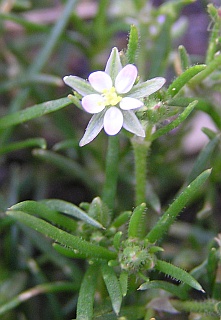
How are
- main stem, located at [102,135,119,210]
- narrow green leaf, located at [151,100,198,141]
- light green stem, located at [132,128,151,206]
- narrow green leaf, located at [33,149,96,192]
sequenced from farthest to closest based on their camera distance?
narrow green leaf, located at [33,149,96,192], main stem, located at [102,135,119,210], light green stem, located at [132,128,151,206], narrow green leaf, located at [151,100,198,141]

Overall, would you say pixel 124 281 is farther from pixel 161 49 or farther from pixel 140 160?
pixel 161 49

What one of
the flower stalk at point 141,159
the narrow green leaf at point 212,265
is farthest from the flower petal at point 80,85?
the narrow green leaf at point 212,265

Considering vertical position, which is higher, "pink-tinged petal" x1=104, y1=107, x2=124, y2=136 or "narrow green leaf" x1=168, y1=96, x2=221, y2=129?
"pink-tinged petal" x1=104, y1=107, x2=124, y2=136

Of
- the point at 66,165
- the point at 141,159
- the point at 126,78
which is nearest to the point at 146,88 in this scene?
the point at 126,78

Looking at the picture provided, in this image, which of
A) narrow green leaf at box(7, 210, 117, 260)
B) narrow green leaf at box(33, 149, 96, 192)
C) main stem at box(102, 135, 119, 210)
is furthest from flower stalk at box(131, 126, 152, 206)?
narrow green leaf at box(33, 149, 96, 192)

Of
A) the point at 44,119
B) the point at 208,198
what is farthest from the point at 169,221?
the point at 44,119

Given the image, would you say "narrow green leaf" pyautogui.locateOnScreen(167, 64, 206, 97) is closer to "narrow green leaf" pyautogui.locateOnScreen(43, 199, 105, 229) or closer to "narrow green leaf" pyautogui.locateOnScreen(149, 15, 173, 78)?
"narrow green leaf" pyautogui.locateOnScreen(43, 199, 105, 229)

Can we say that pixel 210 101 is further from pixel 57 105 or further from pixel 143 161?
pixel 57 105
